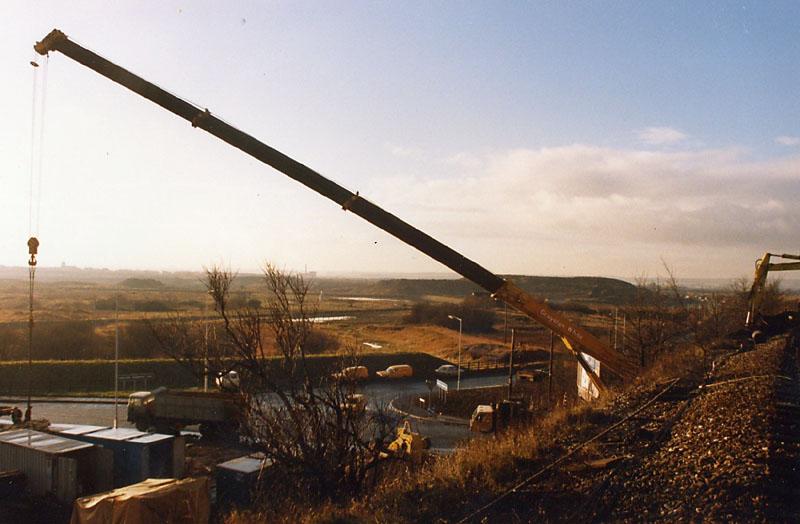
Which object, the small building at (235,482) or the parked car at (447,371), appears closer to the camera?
the small building at (235,482)

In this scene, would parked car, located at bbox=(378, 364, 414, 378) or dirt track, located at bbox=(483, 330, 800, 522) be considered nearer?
dirt track, located at bbox=(483, 330, 800, 522)

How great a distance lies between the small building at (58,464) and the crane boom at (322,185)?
1016 cm

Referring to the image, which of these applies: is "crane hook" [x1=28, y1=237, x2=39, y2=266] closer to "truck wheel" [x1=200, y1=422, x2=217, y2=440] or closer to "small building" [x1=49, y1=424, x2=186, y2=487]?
"small building" [x1=49, y1=424, x2=186, y2=487]

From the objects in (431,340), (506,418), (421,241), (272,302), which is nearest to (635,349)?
→ (506,418)

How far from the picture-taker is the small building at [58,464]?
54.5 feet

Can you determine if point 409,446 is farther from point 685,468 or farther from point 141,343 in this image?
point 141,343

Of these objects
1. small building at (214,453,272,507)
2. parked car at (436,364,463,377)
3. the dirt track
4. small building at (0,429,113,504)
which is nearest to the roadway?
parked car at (436,364,463,377)

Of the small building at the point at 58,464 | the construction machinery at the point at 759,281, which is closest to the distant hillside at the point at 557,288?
the construction machinery at the point at 759,281

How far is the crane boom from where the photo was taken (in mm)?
13453

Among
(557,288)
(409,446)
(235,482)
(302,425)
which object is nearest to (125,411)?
(235,482)

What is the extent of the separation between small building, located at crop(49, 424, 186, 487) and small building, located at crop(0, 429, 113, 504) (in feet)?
A: 1.03

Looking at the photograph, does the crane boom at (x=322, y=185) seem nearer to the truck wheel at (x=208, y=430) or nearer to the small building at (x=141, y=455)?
the small building at (x=141, y=455)

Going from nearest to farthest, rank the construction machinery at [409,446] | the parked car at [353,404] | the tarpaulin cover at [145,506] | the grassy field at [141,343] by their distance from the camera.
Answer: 1. the tarpaulin cover at [145,506]
2. the parked car at [353,404]
3. the construction machinery at [409,446]
4. the grassy field at [141,343]

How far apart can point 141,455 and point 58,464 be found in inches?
83.2
